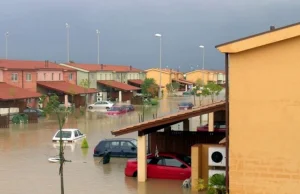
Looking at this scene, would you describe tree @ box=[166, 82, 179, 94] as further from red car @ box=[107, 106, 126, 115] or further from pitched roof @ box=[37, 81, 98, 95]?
red car @ box=[107, 106, 126, 115]

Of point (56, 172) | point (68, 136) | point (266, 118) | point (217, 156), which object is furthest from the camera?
point (68, 136)

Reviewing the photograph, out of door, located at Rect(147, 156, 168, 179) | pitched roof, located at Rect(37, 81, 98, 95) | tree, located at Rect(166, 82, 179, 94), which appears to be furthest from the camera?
tree, located at Rect(166, 82, 179, 94)

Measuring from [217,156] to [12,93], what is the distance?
34.0 m

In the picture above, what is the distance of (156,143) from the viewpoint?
23094 millimetres

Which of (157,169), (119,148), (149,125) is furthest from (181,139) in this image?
(149,125)

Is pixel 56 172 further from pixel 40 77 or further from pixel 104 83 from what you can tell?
pixel 104 83

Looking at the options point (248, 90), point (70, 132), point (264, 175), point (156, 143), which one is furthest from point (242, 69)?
point (70, 132)

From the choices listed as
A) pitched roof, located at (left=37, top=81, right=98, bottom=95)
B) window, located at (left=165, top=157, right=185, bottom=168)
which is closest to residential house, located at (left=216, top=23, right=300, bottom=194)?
window, located at (left=165, top=157, right=185, bottom=168)

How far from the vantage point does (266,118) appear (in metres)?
13.8

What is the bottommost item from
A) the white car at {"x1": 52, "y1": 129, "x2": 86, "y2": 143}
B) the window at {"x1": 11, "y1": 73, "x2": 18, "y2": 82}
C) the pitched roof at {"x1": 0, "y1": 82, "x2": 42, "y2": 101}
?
the white car at {"x1": 52, "y1": 129, "x2": 86, "y2": 143}

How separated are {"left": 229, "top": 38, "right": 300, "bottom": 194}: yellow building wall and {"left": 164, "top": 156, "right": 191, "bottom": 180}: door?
171 inches

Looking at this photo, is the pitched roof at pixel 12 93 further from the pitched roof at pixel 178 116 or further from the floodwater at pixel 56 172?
the pitched roof at pixel 178 116

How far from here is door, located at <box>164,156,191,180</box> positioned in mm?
18328

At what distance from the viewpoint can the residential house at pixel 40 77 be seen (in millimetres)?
51625
